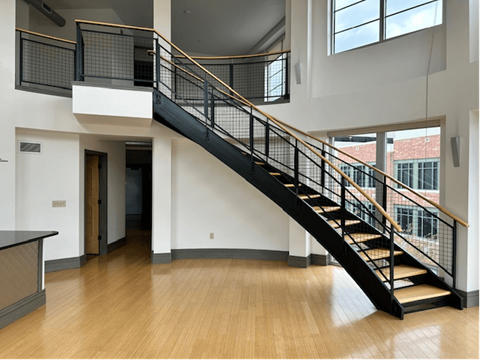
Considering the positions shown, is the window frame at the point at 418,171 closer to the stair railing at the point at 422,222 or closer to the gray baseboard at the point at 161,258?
the stair railing at the point at 422,222

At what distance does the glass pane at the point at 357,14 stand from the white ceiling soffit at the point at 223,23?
2007 millimetres

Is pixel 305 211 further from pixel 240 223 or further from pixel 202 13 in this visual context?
pixel 202 13

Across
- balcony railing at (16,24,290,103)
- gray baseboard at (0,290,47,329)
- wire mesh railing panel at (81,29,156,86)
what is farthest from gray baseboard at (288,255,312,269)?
wire mesh railing panel at (81,29,156,86)

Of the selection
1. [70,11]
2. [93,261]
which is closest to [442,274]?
[93,261]

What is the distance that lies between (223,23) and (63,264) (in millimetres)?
7115

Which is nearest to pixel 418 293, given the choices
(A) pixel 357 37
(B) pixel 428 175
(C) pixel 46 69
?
(B) pixel 428 175

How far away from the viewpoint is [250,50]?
1038 centimetres

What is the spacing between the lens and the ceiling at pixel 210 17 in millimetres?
7840

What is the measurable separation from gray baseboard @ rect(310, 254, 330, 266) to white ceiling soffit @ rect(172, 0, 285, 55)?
5.97 meters

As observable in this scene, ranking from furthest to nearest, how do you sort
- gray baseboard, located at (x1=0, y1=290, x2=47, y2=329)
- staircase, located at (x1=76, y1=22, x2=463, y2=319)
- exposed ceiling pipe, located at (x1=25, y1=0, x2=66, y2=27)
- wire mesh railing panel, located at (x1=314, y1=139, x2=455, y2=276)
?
exposed ceiling pipe, located at (x1=25, y1=0, x2=66, y2=27) → wire mesh railing panel, located at (x1=314, y1=139, x2=455, y2=276) → staircase, located at (x1=76, y1=22, x2=463, y2=319) → gray baseboard, located at (x1=0, y1=290, x2=47, y2=329)

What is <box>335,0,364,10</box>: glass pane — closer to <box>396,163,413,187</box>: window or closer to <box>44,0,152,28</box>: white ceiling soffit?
<box>396,163,413,187</box>: window

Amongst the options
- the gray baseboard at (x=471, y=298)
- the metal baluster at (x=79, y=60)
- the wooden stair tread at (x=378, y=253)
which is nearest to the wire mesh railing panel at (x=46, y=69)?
the metal baluster at (x=79, y=60)

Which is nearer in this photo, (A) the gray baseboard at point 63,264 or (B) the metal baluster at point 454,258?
(B) the metal baluster at point 454,258

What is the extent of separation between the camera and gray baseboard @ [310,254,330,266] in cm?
659
